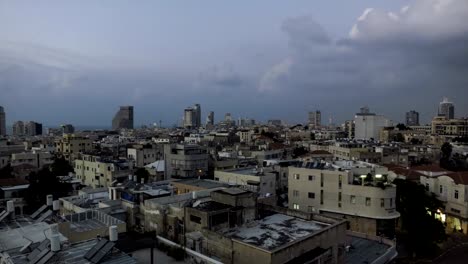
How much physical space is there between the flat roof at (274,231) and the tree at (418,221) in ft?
50.4

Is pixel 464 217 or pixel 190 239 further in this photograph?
pixel 464 217

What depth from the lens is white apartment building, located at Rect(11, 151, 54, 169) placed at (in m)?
61.0

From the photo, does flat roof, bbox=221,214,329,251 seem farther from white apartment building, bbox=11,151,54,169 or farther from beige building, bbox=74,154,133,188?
white apartment building, bbox=11,151,54,169

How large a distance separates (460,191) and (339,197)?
13.9 m

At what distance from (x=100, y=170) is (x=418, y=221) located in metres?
36.0

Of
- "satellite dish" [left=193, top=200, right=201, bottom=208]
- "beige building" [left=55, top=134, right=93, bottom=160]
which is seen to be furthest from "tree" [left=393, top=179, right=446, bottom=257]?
"beige building" [left=55, top=134, right=93, bottom=160]

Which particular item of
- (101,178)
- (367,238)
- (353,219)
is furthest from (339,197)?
(101,178)

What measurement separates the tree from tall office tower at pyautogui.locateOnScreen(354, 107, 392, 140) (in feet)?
325

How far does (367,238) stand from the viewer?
2566 cm

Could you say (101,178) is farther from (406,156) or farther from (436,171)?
(406,156)

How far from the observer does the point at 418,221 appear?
3084 cm

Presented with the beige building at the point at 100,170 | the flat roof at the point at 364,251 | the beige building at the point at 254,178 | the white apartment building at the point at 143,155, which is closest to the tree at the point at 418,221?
the flat roof at the point at 364,251

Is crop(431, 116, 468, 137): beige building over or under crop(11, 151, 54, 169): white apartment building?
over

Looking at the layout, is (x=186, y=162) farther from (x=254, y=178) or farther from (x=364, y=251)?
(x=364, y=251)
